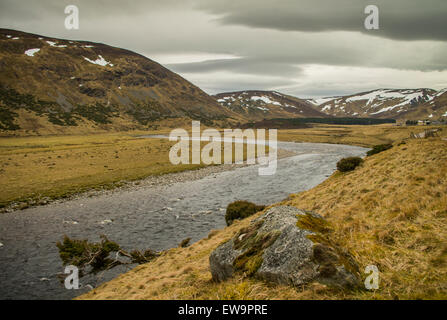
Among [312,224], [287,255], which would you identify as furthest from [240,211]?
[287,255]

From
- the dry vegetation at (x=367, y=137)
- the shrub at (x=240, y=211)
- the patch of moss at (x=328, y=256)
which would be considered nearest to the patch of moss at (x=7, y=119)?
the dry vegetation at (x=367, y=137)

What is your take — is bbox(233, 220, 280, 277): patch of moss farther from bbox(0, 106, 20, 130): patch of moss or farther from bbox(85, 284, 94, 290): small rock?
bbox(0, 106, 20, 130): patch of moss

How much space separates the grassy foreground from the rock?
280 millimetres

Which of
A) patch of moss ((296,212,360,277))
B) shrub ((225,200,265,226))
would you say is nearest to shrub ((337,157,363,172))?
shrub ((225,200,265,226))

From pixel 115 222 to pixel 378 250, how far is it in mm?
21310

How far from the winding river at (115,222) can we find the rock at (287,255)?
9.96 metres

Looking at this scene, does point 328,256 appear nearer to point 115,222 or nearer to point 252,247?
point 252,247

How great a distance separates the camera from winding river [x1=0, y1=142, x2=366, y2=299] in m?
14.4

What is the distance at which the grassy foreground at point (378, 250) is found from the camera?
596 centimetres

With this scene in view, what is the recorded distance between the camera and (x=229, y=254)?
310 inches

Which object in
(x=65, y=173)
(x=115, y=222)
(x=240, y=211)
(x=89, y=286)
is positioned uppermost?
(x=65, y=173)

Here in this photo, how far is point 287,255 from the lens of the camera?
21.5 ft
